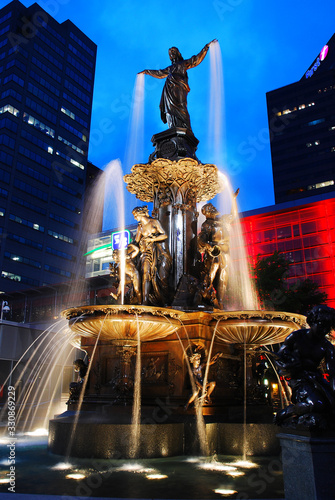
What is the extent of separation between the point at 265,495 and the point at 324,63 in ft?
371

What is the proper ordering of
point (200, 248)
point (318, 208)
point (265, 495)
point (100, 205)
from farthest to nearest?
point (100, 205), point (318, 208), point (200, 248), point (265, 495)

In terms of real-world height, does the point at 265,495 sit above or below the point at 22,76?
below

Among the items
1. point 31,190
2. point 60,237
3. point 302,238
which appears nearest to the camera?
point 302,238

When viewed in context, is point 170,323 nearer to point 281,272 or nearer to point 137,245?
point 137,245

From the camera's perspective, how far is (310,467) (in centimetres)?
388

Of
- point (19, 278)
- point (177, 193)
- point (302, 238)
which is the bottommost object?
point (177, 193)

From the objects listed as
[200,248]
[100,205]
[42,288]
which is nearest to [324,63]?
[100,205]

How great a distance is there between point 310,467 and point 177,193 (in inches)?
361

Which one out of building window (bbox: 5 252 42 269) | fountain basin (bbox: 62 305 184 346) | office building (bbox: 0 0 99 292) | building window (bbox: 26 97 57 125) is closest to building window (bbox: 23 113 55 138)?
office building (bbox: 0 0 99 292)

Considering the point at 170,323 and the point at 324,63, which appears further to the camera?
the point at 324,63

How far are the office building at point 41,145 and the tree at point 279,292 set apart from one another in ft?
178

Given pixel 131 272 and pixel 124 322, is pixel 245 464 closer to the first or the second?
pixel 124 322

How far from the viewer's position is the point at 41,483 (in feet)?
17.6

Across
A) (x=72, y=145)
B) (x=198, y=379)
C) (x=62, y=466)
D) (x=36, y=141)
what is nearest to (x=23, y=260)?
(x=36, y=141)
